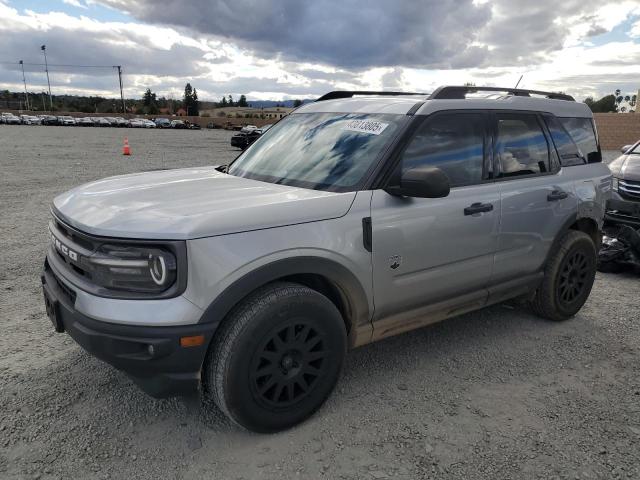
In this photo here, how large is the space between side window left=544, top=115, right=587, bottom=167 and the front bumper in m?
2.22

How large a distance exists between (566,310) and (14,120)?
75344mm

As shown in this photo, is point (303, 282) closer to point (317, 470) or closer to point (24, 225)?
point (317, 470)

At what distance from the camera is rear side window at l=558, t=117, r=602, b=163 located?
4504 mm

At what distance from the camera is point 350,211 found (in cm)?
292

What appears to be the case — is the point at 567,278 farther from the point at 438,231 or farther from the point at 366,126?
the point at 366,126

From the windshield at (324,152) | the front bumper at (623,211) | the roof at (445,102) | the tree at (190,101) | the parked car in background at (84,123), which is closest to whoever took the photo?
the windshield at (324,152)

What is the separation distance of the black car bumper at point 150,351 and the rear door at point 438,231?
3.79ft

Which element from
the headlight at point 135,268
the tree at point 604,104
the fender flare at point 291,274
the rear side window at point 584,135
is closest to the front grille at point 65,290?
the headlight at point 135,268

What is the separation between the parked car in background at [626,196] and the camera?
6375 mm

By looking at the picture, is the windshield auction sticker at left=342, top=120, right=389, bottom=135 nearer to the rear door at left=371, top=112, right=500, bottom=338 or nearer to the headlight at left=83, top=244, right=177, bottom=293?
the rear door at left=371, top=112, right=500, bottom=338

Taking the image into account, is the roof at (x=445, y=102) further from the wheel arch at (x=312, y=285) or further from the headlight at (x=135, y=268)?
the headlight at (x=135, y=268)

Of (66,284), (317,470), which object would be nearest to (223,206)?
(66,284)

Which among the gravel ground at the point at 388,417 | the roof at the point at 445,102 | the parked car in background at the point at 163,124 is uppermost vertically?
the parked car in background at the point at 163,124

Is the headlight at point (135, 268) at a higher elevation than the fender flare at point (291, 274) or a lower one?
higher
